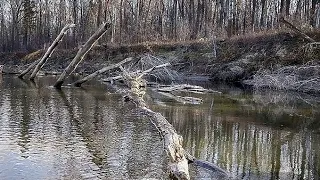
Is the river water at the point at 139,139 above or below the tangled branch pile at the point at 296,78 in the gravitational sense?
below

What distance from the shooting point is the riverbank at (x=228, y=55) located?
Answer: 3042 cm

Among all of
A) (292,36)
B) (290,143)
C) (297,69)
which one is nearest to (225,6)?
(292,36)

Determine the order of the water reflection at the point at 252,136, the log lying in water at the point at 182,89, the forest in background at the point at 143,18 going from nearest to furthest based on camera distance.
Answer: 1. the water reflection at the point at 252,136
2. the log lying in water at the point at 182,89
3. the forest in background at the point at 143,18

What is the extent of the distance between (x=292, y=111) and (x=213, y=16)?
39.9 m

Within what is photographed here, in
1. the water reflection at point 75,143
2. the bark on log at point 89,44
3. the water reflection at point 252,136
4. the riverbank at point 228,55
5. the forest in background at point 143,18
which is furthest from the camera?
the forest in background at point 143,18

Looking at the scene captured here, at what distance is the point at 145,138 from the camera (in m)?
10.3

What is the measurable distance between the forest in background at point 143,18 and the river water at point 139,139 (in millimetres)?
22713

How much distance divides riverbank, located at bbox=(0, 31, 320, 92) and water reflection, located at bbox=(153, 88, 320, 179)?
10.0 meters

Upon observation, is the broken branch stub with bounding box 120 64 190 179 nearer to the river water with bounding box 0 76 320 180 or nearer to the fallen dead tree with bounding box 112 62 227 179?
the fallen dead tree with bounding box 112 62 227 179

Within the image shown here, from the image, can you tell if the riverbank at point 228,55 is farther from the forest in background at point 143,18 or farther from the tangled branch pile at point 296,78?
the forest in background at point 143,18

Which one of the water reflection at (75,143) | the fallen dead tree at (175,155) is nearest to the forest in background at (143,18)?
the water reflection at (75,143)

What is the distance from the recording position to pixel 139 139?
10203 mm

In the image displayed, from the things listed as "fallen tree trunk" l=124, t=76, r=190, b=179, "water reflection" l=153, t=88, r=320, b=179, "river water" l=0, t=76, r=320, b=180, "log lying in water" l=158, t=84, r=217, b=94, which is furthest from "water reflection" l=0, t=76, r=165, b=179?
"log lying in water" l=158, t=84, r=217, b=94

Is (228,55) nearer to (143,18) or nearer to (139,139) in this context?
(143,18)
